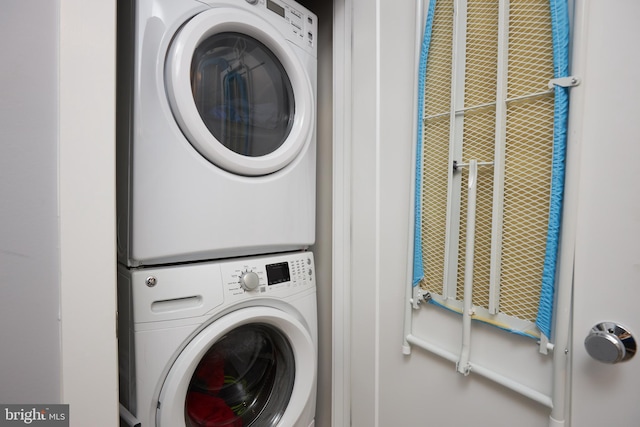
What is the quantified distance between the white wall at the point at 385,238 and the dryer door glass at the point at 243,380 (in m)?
0.30

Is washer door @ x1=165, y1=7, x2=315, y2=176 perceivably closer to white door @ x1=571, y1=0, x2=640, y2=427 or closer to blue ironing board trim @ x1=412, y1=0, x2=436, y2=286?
blue ironing board trim @ x1=412, y1=0, x2=436, y2=286

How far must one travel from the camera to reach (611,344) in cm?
57

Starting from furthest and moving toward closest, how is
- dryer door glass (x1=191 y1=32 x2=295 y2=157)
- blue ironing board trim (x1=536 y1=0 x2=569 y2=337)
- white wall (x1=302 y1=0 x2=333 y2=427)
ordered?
white wall (x1=302 y1=0 x2=333 y2=427) < dryer door glass (x1=191 y1=32 x2=295 y2=157) < blue ironing board trim (x1=536 y1=0 x2=569 y2=337)

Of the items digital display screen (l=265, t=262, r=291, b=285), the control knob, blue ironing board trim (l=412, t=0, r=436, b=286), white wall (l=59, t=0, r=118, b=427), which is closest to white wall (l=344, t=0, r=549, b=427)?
blue ironing board trim (l=412, t=0, r=436, b=286)

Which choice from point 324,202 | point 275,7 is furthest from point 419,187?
point 275,7

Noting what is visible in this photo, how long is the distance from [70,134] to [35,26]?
0.71 feet

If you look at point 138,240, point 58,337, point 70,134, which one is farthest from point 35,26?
point 58,337

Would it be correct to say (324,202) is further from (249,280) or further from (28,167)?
(28,167)

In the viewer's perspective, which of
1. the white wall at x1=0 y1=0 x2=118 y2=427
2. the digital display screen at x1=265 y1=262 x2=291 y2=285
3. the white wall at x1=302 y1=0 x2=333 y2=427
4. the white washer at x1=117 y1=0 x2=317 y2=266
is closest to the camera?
the white wall at x1=0 y1=0 x2=118 y2=427

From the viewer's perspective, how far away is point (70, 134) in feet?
1.77

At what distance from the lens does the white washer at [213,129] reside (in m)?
0.76

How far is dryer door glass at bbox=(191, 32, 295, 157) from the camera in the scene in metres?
0.88

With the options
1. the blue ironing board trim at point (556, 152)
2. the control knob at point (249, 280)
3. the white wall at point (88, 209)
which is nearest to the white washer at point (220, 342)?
the control knob at point (249, 280)

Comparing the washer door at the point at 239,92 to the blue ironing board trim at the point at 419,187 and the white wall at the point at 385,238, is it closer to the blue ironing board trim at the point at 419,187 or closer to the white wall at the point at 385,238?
the white wall at the point at 385,238
